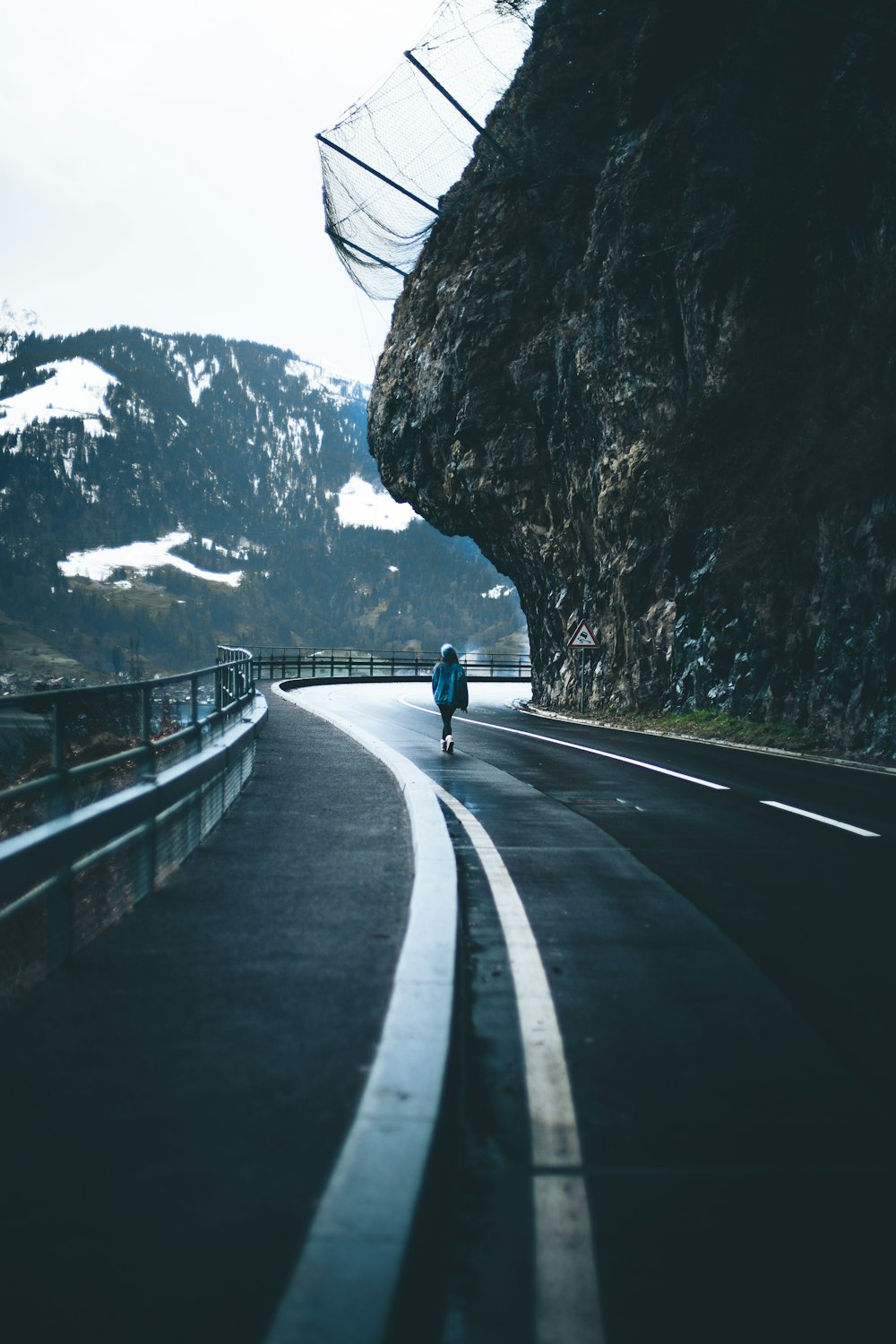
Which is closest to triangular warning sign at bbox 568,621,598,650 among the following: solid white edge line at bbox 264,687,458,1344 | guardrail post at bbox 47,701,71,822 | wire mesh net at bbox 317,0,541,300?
wire mesh net at bbox 317,0,541,300

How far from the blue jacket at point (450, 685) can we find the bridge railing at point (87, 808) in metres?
8.86

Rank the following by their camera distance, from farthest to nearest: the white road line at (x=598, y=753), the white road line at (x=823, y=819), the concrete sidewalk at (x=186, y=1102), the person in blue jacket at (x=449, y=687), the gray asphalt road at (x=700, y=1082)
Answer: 1. the person in blue jacket at (x=449, y=687)
2. the white road line at (x=598, y=753)
3. the white road line at (x=823, y=819)
4. the gray asphalt road at (x=700, y=1082)
5. the concrete sidewalk at (x=186, y=1102)

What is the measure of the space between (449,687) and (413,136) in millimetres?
17393

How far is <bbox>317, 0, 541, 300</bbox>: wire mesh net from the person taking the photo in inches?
1026

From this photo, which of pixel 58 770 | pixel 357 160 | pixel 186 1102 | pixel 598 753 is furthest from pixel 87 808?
pixel 357 160

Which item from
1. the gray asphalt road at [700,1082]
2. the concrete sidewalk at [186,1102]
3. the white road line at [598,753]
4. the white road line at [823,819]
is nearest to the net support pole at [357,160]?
the white road line at [598,753]

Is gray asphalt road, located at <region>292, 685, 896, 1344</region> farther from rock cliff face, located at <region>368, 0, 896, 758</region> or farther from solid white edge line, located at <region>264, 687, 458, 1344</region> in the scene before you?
rock cliff face, located at <region>368, 0, 896, 758</region>

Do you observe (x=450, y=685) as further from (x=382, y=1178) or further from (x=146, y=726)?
(x=382, y=1178)

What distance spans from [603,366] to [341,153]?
918cm

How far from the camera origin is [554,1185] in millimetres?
3055

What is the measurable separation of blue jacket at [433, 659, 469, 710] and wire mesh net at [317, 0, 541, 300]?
1625 cm

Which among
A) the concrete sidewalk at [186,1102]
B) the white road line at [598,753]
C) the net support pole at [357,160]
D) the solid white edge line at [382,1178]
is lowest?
the white road line at [598,753]

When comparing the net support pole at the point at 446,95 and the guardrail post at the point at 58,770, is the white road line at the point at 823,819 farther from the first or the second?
the net support pole at the point at 446,95

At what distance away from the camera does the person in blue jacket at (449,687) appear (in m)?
17.7
